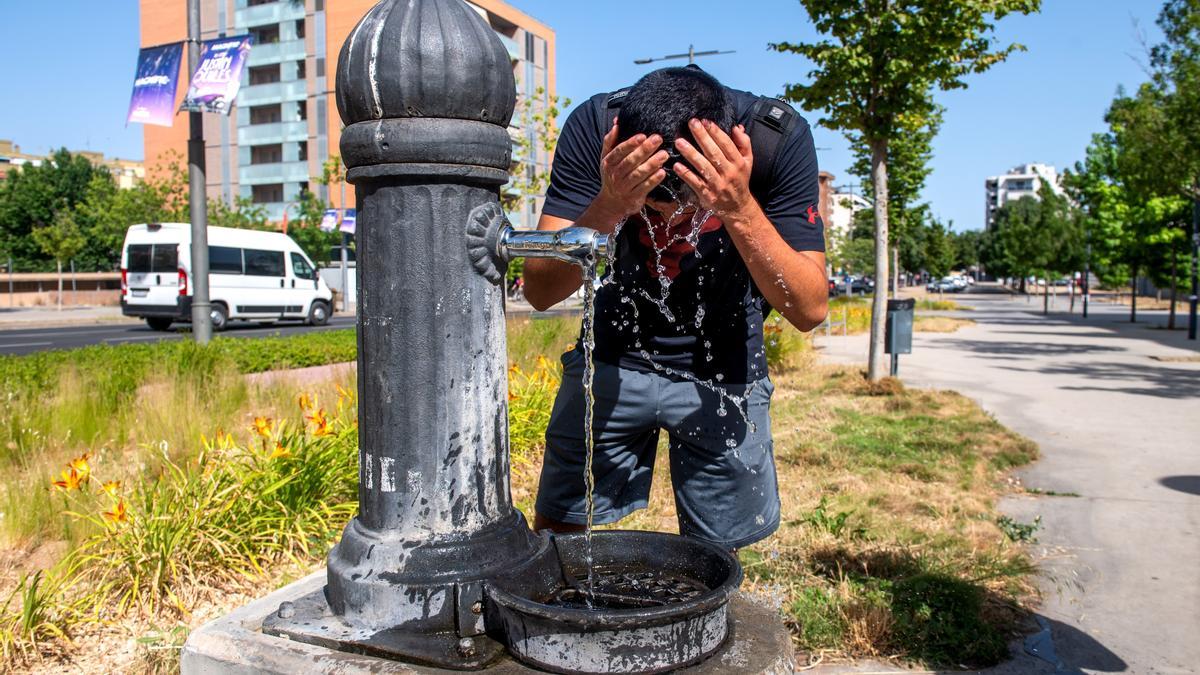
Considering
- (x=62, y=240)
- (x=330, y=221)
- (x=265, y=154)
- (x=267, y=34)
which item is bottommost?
(x=62, y=240)

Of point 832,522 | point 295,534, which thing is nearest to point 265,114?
point 295,534

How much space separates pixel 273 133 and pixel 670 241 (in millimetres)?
49964

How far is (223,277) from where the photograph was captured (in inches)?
818

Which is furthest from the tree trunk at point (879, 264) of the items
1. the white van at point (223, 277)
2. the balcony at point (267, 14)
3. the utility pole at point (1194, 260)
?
the balcony at point (267, 14)

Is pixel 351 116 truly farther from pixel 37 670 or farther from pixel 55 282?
pixel 55 282

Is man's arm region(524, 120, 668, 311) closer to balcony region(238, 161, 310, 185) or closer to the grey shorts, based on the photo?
the grey shorts

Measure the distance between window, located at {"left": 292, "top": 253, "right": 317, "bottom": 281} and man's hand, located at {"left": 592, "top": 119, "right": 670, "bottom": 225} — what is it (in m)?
22.0

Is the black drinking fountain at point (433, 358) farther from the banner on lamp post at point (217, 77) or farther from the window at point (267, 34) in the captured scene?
the window at point (267, 34)

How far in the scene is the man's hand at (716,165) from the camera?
1665mm

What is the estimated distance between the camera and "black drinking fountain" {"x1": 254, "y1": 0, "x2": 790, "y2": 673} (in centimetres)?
160

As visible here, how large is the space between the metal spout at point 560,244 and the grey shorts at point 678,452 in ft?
2.11

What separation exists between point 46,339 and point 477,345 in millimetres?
18081

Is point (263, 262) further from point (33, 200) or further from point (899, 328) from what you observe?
point (33, 200)

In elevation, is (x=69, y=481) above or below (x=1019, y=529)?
above
